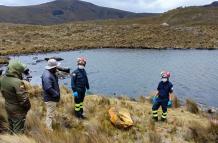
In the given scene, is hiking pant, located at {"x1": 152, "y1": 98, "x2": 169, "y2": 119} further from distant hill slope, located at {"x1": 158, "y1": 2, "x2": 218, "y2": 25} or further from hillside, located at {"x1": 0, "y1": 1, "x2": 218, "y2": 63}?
distant hill slope, located at {"x1": 158, "y1": 2, "x2": 218, "y2": 25}

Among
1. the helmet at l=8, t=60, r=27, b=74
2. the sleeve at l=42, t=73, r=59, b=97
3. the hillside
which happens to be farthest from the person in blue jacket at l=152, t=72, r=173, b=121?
the hillside

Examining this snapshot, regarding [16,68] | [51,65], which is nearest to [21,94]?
[16,68]

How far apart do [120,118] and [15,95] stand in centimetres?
464

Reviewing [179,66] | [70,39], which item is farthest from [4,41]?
[179,66]

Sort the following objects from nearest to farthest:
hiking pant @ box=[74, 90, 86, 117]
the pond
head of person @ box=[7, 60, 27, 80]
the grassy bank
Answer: head of person @ box=[7, 60, 27, 80]
the grassy bank
hiking pant @ box=[74, 90, 86, 117]
the pond

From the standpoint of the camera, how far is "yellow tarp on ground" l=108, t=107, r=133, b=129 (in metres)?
12.8

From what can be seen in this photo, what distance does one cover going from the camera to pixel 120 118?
42.7 feet

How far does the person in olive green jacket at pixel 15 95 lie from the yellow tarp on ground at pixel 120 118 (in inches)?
155

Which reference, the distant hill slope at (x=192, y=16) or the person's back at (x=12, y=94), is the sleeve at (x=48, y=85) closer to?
the person's back at (x=12, y=94)

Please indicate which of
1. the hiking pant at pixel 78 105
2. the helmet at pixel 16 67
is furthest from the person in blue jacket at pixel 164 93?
the helmet at pixel 16 67

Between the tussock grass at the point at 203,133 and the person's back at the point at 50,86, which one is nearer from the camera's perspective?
the person's back at the point at 50,86

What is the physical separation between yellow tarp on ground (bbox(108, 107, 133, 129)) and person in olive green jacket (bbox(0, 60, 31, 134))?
3928 mm

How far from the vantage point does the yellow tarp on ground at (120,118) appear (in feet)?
42.0

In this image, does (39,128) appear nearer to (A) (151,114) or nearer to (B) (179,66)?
(A) (151,114)
